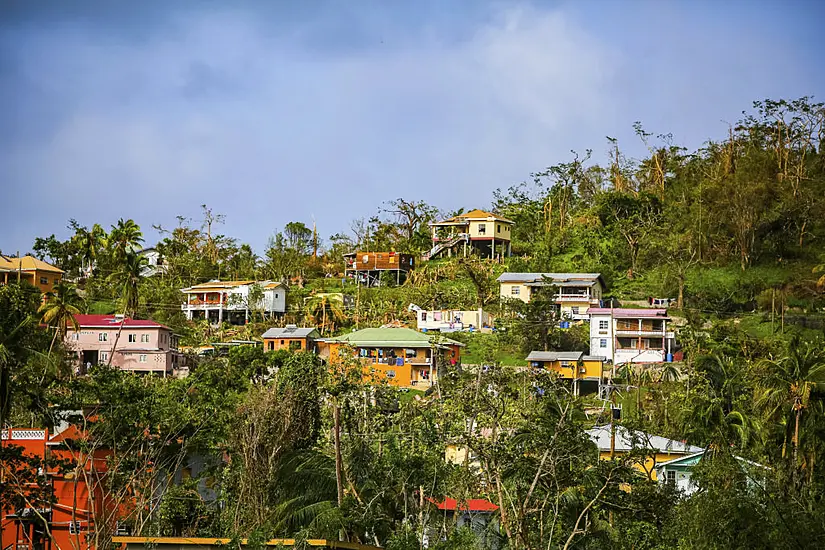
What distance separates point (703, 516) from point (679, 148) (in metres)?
55.5

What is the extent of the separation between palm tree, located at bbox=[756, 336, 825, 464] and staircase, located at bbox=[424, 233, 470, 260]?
3932cm

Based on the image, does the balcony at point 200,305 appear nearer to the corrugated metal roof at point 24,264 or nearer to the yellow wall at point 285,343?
the corrugated metal roof at point 24,264

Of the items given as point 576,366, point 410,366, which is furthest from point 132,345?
point 576,366

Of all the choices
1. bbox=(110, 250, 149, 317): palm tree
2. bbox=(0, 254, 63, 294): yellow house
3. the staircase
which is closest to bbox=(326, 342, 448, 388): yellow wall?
bbox=(110, 250, 149, 317): palm tree

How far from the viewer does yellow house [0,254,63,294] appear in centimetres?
5703

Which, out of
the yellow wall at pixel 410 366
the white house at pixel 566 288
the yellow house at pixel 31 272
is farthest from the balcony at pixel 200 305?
the white house at pixel 566 288

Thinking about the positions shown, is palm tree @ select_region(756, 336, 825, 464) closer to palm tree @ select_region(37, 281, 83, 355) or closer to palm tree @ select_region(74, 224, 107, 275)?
palm tree @ select_region(37, 281, 83, 355)

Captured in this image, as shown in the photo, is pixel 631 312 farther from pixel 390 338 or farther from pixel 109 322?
pixel 109 322

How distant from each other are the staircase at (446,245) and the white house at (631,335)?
741 inches

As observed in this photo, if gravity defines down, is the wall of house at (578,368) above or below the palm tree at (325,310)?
below

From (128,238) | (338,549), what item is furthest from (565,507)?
(128,238)

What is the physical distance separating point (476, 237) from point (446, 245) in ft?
6.97

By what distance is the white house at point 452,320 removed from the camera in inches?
2071

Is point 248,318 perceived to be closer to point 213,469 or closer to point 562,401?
point 213,469
